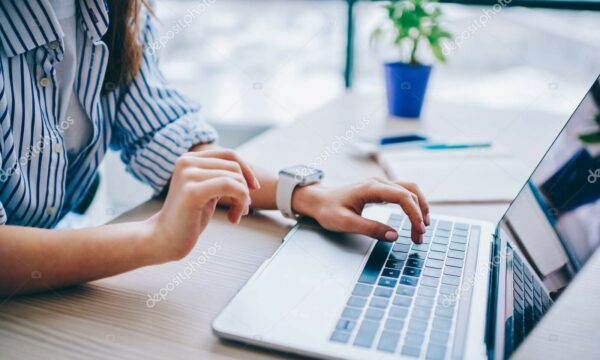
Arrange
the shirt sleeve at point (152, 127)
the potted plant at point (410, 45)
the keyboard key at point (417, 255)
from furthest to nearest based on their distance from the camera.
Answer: the potted plant at point (410, 45), the shirt sleeve at point (152, 127), the keyboard key at point (417, 255)

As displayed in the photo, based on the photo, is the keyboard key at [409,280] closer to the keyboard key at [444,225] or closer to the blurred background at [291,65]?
the keyboard key at [444,225]

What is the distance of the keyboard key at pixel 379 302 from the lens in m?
0.58

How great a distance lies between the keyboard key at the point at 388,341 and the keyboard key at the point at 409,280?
0.37ft

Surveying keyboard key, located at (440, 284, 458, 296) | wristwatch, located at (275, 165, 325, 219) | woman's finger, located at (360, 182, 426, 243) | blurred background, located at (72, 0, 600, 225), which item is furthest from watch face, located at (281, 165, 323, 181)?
blurred background, located at (72, 0, 600, 225)

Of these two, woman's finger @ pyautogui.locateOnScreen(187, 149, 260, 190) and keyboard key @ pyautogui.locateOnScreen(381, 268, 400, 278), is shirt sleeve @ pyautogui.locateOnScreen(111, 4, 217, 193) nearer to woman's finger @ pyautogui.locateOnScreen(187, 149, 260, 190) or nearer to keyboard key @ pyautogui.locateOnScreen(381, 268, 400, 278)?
woman's finger @ pyautogui.locateOnScreen(187, 149, 260, 190)

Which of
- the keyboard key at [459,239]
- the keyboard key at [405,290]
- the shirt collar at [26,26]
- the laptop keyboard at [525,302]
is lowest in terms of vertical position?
the keyboard key at [405,290]

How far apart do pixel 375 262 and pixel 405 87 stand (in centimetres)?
86

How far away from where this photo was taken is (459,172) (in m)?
1.07

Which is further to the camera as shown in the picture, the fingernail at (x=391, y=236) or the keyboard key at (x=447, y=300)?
the fingernail at (x=391, y=236)

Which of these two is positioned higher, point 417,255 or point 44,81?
point 44,81

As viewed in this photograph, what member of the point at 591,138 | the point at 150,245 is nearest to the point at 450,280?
the point at 591,138

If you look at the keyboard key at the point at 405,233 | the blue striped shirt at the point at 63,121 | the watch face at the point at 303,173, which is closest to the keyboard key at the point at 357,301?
the keyboard key at the point at 405,233

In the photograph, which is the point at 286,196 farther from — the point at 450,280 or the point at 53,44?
the point at 53,44

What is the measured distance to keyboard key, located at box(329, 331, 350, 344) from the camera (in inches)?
20.3
